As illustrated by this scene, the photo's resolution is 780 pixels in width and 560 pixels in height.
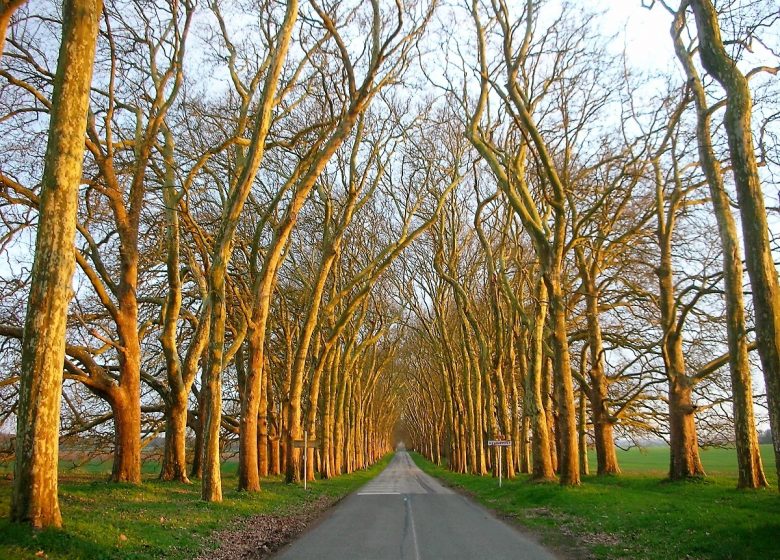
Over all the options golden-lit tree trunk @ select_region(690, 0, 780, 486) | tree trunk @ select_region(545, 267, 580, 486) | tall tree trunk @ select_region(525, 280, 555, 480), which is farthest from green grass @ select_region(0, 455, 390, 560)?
golden-lit tree trunk @ select_region(690, 0, 780, 486)

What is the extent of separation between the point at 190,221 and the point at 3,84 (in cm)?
517

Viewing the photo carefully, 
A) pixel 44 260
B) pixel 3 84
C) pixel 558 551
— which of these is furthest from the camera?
pixel 3 84

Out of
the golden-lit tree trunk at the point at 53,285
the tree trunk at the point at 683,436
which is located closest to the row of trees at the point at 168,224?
the golden-lit tree trunk at the point at 53,285

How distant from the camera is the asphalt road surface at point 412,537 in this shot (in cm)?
932

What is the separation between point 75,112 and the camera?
828cm

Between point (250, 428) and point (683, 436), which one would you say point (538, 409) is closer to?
point (683, 436)

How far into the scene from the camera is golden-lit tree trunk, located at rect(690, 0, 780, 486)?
8703 millimetres

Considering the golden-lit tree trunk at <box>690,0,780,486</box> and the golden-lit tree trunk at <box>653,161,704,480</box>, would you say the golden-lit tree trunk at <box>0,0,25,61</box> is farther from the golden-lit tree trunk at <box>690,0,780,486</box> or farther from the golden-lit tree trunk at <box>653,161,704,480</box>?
the golden-lit tree trunk at <box>653,161,704,480</box>

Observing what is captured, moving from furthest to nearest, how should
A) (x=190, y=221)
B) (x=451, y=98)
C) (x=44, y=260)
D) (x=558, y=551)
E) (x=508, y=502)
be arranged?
(x=451, y=98)
(x=508, y=502)
(x=190, y=221)
(x=558, y=551)
(x=44, y=260)

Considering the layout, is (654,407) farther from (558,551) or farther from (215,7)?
(215,7)

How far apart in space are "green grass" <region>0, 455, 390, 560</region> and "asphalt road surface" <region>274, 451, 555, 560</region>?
1.67 metres

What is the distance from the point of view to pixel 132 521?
1049cm

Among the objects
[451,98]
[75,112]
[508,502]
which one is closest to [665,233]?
[451,98]

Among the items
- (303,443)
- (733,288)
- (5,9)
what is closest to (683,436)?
(733,288)
